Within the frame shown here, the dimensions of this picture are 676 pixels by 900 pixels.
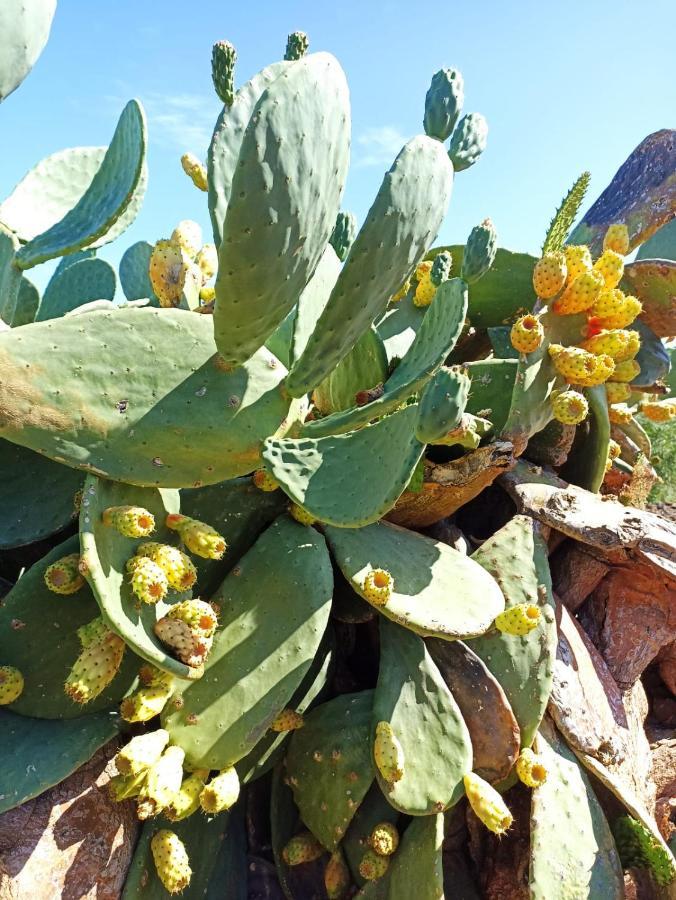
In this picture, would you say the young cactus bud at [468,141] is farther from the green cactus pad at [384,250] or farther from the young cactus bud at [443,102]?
the green cactus pad at [384,250]

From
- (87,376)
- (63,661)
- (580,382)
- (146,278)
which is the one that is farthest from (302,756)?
(146,278)

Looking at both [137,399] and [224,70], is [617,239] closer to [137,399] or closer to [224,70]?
[224,70]

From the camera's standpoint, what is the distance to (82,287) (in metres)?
2.73

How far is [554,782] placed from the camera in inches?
81.4

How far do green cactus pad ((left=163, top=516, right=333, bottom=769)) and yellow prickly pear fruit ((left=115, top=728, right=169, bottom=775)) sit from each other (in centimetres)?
7

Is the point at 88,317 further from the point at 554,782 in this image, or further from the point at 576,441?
the point at 576,441

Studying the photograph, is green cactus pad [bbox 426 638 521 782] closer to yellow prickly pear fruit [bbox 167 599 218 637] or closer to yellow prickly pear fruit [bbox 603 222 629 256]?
yellow prickly pear fruit [bbox 167 599 218 637]

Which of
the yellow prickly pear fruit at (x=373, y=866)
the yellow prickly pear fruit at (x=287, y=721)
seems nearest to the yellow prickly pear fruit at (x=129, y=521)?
the yellow prickly pear fruit at (x=287, y=721)

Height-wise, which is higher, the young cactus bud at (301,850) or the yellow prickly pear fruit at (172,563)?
the yellow prickly pear fruit at (172,563)

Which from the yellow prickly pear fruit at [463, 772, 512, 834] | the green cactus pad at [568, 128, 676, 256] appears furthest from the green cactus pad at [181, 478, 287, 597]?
the green cactus pad at [568, 128, 676, 256]

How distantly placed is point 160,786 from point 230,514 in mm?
770

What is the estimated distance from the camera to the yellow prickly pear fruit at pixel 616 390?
9.73 feet

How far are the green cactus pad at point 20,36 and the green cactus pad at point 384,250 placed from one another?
0.98 metres

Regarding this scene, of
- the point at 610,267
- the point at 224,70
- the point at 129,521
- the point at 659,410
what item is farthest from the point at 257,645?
the point at 659,410
